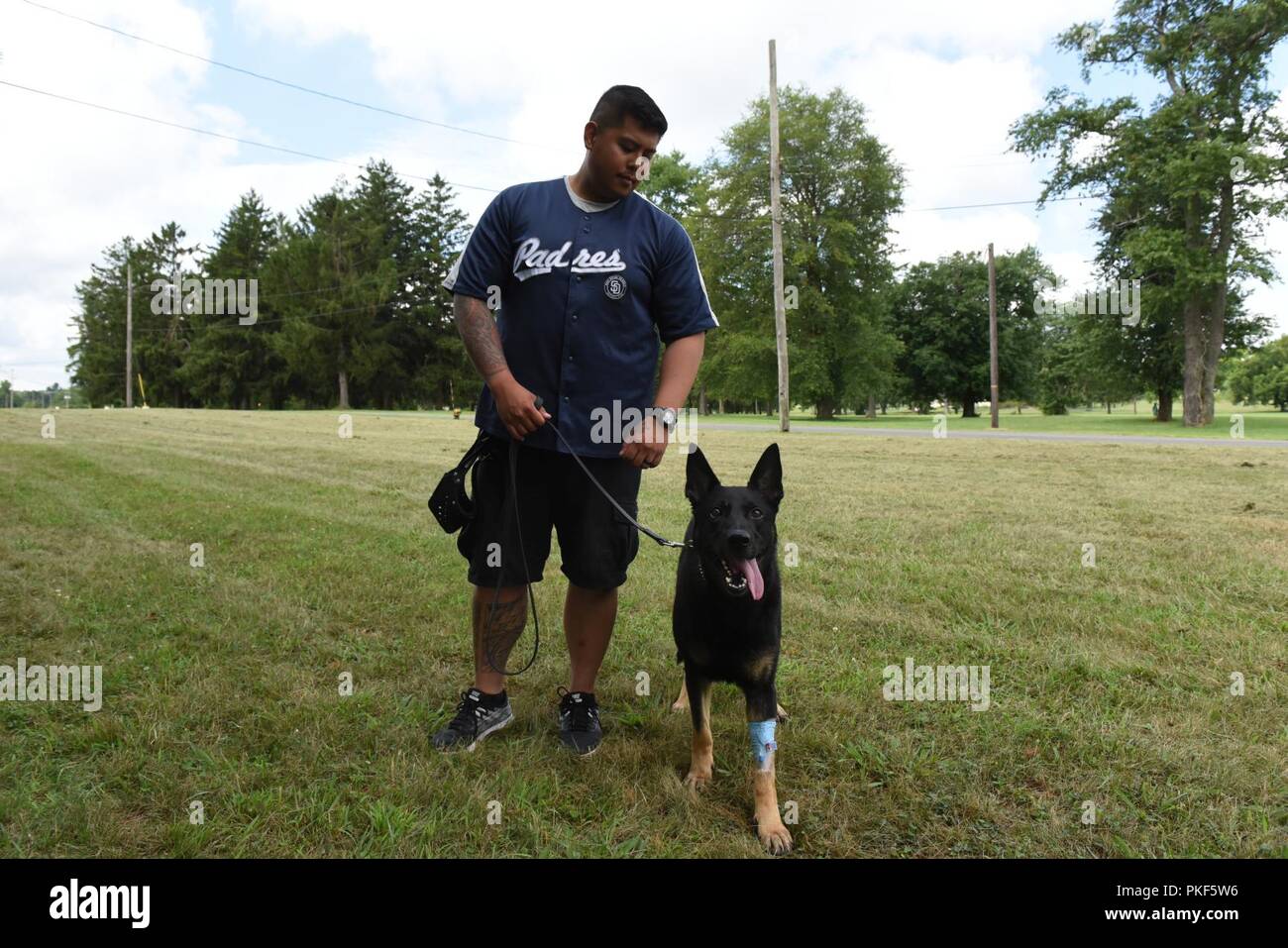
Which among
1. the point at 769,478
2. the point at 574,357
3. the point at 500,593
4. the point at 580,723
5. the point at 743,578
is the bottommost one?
the point at 580,723

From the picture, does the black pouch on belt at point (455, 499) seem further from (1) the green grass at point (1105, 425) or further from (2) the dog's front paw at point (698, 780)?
(1) the green grass at point (1105, 425)

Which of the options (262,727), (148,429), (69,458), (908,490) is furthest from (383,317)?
(262,727)

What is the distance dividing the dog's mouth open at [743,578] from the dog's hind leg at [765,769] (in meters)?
0.34

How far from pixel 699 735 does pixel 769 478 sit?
40.4 inches

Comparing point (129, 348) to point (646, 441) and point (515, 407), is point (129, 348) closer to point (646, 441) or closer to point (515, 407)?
point (515, 407)

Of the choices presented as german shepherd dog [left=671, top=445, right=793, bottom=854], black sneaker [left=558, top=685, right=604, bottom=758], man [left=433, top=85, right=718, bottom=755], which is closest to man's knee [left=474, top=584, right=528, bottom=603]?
man [left=433, top=85, right=718, bottom=755]

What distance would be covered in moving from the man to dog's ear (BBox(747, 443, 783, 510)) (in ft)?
1.34

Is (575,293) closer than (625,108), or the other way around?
(625,108)

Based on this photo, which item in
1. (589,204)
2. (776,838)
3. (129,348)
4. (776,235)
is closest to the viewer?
(776,838)

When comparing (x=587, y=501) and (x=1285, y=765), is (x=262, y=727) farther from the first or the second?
(x=1285, y=765)

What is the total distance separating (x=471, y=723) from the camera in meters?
2.99

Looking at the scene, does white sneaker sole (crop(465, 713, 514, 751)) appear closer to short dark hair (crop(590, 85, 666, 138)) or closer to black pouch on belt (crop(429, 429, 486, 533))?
black pouch on belt (crop(429, 429, 486, 533))

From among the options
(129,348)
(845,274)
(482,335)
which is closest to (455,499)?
(482,335)
